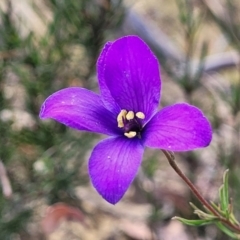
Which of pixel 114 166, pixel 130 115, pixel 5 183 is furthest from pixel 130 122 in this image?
pixel 5 183

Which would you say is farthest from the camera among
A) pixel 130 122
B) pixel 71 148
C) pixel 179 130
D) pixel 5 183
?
pixel 71 148

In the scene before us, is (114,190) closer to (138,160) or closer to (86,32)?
(138,160)

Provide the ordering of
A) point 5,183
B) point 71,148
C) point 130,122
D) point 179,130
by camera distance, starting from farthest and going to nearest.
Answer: point 71,148 < point 5,183 < point 130,122 < point 179,130

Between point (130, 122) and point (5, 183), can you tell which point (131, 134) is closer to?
point (130, 122)

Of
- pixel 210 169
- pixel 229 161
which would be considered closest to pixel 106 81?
pixel 229 161

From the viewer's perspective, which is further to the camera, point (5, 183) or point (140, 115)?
point (5, 183)

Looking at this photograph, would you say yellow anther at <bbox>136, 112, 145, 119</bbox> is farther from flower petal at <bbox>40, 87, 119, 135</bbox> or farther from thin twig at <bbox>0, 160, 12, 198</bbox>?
thin twig at <bbox>0, 160, 12, 198</bbox>

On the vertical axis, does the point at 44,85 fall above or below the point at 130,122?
below

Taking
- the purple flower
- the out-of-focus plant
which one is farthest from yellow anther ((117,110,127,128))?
the out-of-focus plant
